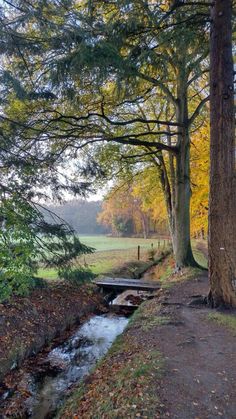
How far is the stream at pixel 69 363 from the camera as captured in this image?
5012mm

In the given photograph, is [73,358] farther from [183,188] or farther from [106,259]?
[106,259]

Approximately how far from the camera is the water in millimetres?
5043

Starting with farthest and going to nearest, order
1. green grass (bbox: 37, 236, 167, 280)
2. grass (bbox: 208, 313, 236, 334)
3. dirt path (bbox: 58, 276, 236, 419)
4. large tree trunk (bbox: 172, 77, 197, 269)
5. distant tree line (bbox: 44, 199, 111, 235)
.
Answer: distant tree line (bbox: 44, 199, 111, 235)
green grass (bbox: 37, 236, 167, 280)
large tree trunk (bbox: 172, 77, 197, 269)
grass (bbox: 208, 313, 236, 334)
dirt path (bbox: 58, 276, 236, 419)

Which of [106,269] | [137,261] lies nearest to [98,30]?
[106,269]

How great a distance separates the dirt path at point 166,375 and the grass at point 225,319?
0.11 metres

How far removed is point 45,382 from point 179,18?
8662mm

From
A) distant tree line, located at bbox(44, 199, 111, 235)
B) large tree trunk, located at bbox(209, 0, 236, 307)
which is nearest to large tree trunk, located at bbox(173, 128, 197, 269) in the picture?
large tree trunk, located at bbox(209, 0, 236, 307)

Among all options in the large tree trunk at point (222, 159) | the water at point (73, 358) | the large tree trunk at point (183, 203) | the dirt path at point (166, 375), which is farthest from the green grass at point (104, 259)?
the large tree trunk at point (222, 159)

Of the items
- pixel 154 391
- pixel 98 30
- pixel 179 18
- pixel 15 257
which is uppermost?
pixel 179 18

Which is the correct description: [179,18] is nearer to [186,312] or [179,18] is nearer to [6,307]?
[186,312]

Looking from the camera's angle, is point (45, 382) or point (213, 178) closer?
point (45, 382)

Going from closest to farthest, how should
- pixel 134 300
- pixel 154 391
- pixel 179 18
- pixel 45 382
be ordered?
1. pixel 154 391
2. pixel 45 382
3. pixel 179 18
4. pixel 134 300

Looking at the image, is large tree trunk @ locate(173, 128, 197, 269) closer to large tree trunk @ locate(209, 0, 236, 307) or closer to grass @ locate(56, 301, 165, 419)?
large tree trunk @ locate(209, 0, 236, 307)

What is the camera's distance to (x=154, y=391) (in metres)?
3.70
